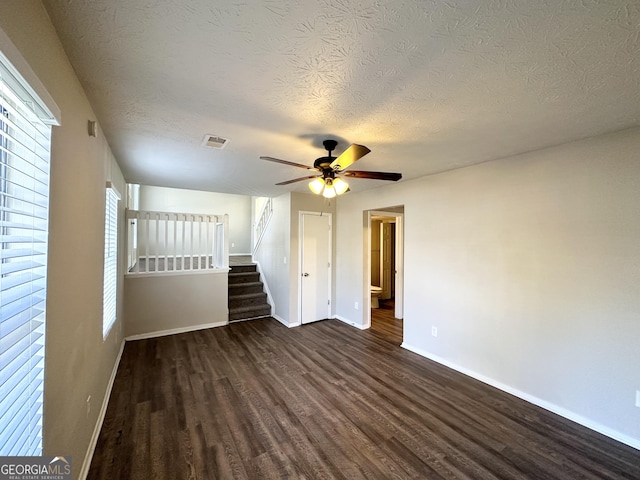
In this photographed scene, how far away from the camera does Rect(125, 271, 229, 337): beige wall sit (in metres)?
4.17

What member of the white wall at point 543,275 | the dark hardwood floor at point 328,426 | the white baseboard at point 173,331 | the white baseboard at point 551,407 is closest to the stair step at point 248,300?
the white baseboard at point 173,331

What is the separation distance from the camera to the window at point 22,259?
86cm

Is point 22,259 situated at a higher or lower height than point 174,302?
higher

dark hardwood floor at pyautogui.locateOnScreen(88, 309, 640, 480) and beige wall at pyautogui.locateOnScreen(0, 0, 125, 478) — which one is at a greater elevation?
beige wall at pyautogui.locateOnScreen(0, 0, 125, 478)

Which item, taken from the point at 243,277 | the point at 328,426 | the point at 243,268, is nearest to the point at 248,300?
the point at 243,277

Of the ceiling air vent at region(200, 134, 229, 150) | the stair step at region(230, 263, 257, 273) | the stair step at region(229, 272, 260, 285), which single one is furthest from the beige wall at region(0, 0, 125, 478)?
the stair step at region(230, 263, 257, 273)

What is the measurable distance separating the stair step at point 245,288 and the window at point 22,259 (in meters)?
4.41

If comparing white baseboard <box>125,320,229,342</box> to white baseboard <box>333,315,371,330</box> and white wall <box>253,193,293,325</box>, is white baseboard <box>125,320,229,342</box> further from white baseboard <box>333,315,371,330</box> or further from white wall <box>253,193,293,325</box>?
white baseboard <box>333,315,371,330</box>

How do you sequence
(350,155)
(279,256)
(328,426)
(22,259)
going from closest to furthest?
(22,259), (350,155), (328,426), (279,256)

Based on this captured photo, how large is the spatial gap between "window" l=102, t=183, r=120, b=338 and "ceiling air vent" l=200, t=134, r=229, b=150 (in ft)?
3.09

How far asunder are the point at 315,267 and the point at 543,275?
10.9 feet

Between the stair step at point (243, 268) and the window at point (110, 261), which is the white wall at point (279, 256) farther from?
the window at point (110, 261)

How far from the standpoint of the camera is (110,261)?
2.83m

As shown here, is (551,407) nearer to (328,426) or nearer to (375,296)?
(328,426)
